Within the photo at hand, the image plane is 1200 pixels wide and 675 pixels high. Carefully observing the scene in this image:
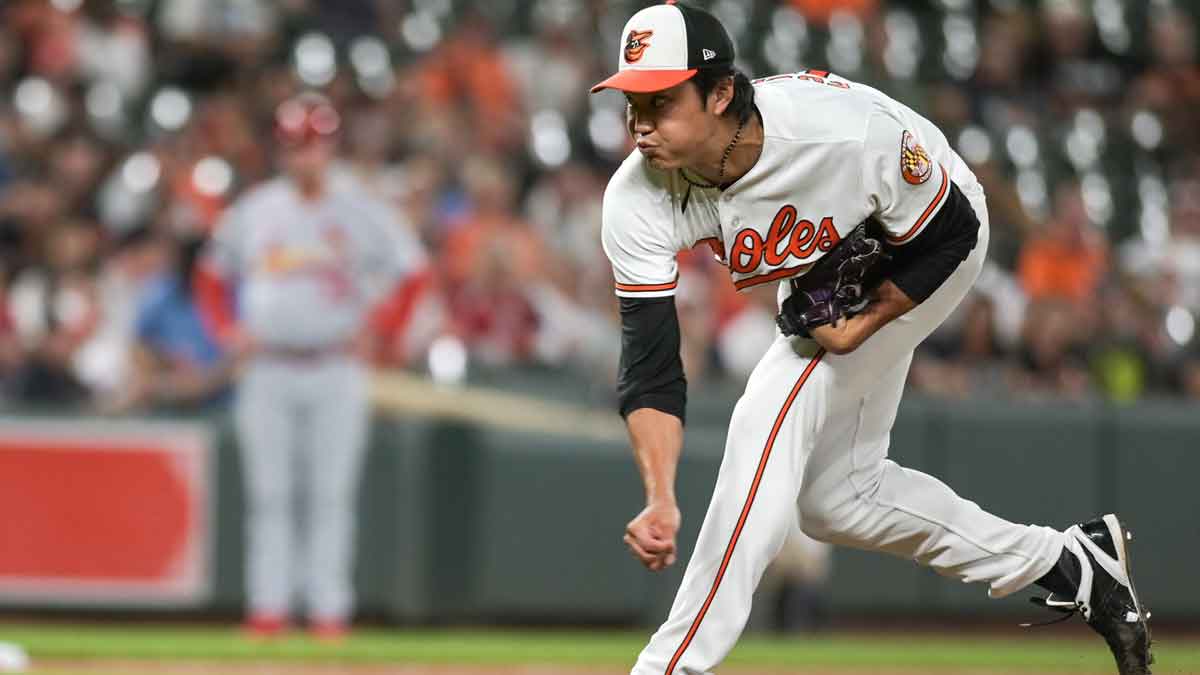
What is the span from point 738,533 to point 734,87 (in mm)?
993

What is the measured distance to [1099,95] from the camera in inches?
500

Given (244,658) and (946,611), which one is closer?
(244,658)

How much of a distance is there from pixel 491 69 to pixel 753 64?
1914mm

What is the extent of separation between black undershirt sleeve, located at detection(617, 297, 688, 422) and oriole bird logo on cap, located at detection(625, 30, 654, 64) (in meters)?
0.55

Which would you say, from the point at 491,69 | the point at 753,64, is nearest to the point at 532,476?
the point at 491,69

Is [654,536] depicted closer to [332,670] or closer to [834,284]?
[834,284]

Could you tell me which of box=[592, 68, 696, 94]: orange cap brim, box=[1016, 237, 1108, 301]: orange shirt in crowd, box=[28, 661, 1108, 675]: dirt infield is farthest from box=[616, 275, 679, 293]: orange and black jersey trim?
box=[1016, 237, 1108, 301]: orange shirt in crowd

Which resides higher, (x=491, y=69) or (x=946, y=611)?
(x=491, y=69)

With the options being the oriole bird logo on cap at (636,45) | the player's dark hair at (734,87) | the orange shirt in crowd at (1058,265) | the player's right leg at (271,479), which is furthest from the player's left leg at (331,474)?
the orange shirt in crowd at (1058,265)

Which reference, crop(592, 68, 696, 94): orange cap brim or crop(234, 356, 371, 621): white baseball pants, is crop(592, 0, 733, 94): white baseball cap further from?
crop(234, 356, 371, 621): white baseball pants

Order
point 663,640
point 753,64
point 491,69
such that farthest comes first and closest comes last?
point 753,64 < point 491,69 < point 663,640

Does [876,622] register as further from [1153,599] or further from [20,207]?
[20,207]

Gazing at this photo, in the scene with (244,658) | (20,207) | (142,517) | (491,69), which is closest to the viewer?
(244,658)

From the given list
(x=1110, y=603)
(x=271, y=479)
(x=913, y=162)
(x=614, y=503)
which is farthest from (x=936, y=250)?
(x=614, y=503)
